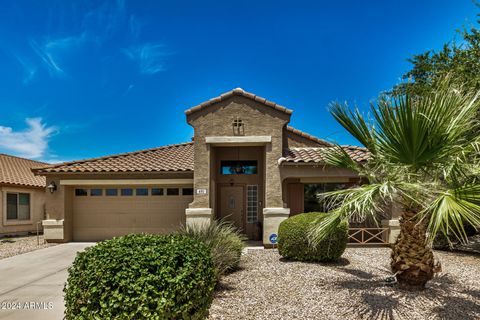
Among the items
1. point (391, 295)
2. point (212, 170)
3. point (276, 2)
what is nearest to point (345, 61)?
point (276, 2)

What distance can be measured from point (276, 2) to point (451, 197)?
386 inches

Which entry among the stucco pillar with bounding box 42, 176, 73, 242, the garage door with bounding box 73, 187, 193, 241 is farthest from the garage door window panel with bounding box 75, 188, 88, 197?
the stucco pillar with bounding box 42, 176, 73, 242

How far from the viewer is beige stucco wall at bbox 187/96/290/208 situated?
40.4 feet

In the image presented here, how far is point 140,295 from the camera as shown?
3.98 metres

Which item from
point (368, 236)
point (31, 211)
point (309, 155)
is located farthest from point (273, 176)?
point (31, 211)

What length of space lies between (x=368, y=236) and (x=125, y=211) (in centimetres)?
1084

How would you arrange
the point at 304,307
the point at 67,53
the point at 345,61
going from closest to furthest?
the point at 304,307 < the point at 67,53 < the point at 345,61

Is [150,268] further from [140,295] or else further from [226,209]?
[226,209]

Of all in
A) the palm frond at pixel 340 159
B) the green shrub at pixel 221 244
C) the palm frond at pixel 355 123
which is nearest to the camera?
the palm frond at pixel 355 123

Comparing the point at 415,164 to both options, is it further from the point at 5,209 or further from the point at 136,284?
the point at 5,209

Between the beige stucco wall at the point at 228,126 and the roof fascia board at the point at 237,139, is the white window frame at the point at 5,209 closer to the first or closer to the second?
the beige stucco wall at the point at 228,126

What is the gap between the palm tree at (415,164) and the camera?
5.06 meters

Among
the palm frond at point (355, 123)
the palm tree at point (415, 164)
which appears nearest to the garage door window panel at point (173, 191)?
the palm tree at point (415, 164)

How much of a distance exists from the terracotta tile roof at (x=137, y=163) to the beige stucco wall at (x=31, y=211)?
14.8 feet
